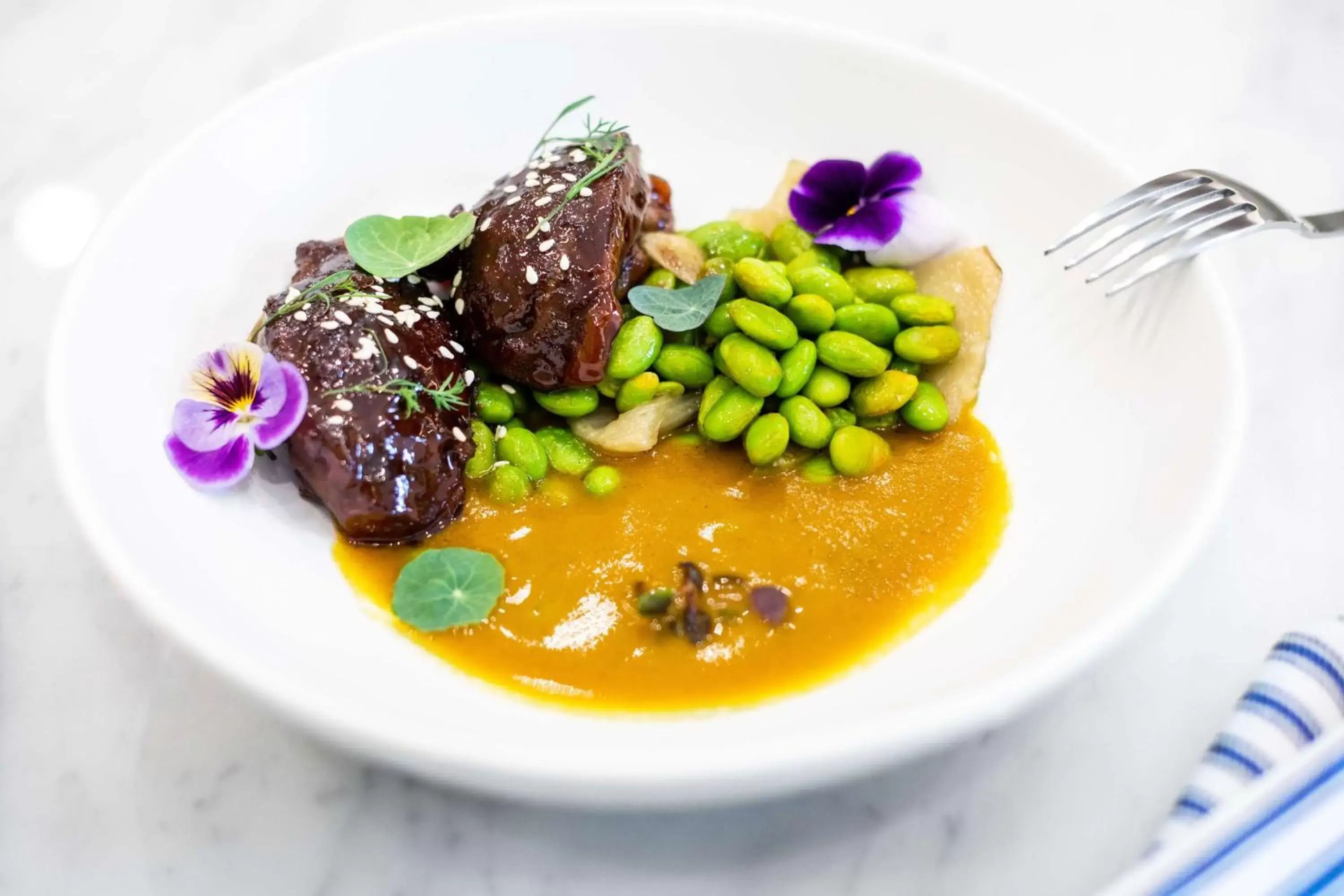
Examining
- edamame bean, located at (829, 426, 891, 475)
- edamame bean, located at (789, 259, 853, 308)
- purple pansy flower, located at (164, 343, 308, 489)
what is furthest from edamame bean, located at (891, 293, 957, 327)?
purple pansy flower, located at (164, 343, 308, 489)

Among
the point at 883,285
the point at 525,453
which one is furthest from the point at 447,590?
the point at 883,285

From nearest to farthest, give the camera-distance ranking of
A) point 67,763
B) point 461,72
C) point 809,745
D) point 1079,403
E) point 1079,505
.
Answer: point 809,745, point 67,763, point 1079,505, point 1079,403, point 461,72

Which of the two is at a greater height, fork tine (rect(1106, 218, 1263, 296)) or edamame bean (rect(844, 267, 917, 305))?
fork tine (rect(1106, 218, 1263, 296))

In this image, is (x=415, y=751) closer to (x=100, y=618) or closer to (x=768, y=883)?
(x=768, y=883)

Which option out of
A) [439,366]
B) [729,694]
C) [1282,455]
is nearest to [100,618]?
[439,366]

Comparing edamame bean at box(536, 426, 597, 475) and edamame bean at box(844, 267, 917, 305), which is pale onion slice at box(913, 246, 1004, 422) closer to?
edamame bean at box(844, 267, 917, 305)

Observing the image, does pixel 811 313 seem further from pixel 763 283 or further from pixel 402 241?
pixel 402 241
